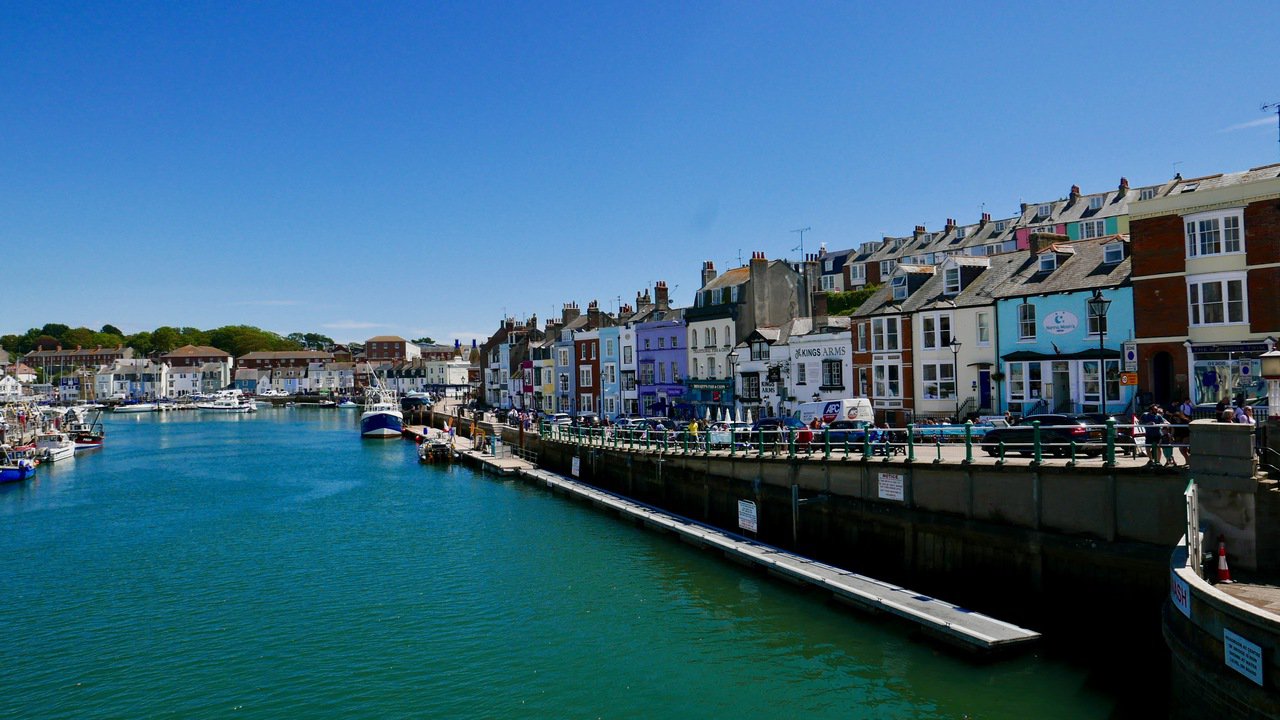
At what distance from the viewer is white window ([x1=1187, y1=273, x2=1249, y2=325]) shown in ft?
93.7

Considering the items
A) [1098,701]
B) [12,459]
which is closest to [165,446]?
[12,459]

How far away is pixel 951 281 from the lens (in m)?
41.1

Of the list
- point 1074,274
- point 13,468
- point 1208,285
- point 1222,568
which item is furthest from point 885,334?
point 13,468

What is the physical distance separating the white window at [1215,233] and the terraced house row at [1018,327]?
6 centimetres

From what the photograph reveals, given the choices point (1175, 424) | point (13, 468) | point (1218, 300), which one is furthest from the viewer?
point (13, 468)

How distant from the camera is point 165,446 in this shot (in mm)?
85750

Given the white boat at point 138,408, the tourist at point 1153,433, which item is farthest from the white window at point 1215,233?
the white boat at point 138,408

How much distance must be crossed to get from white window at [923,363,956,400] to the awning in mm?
3308

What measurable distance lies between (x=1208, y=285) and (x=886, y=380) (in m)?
15.9

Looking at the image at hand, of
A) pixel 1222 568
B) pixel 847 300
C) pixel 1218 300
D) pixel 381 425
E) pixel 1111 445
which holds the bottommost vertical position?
pixel 381 425

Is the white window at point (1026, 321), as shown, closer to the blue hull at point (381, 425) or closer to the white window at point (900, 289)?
the white window at point (900, 289)

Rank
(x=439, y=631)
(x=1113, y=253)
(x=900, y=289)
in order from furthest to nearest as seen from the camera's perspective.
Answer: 1. (x=900, y=289)
2. (x=1113, y=253)
3. (x=439, y=631)

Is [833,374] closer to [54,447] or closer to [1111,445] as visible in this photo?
[1111,445]

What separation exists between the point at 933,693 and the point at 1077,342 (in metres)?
22.6
